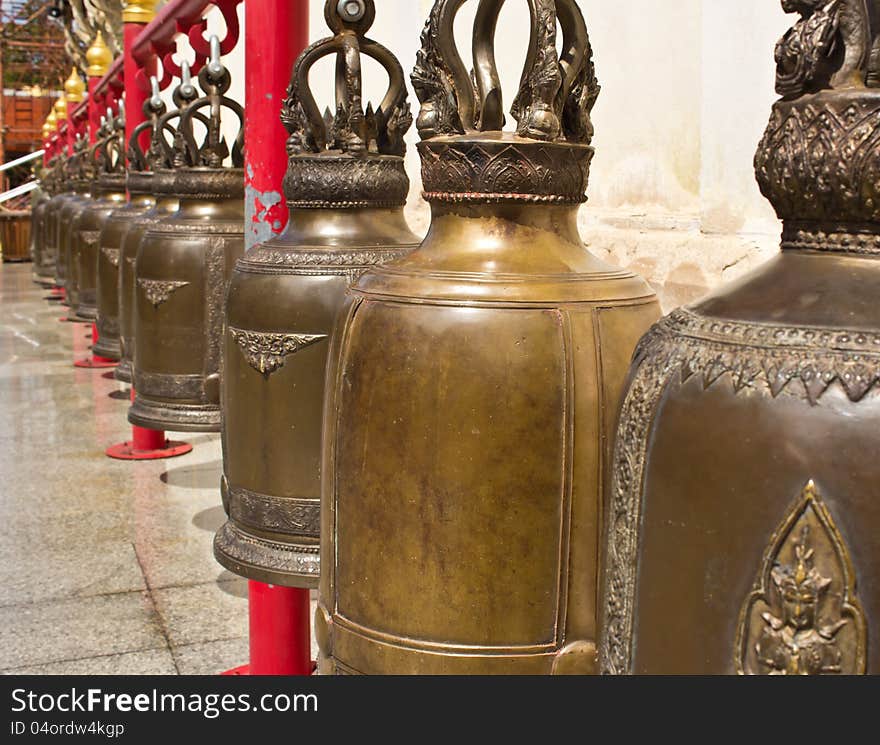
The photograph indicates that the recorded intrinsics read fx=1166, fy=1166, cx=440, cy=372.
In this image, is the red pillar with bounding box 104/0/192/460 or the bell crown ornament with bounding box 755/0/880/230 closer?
the bell crown ornament with bounding box 755/0/880/230

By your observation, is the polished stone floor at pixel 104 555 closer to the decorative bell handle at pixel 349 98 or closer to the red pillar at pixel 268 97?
the red pillar at pixel 268 97

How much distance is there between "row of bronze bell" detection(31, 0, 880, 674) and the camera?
3.16 ft

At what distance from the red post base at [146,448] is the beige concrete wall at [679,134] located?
2725 millimetres

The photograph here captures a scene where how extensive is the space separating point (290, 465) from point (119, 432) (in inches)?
160

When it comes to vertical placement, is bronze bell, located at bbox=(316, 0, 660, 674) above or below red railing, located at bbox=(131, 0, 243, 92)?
below

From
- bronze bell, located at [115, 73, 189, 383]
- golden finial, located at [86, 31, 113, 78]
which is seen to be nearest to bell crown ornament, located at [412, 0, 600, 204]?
bronze bell, located at [115, 73, 189, 383]

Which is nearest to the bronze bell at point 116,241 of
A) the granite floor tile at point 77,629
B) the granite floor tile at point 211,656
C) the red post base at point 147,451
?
the red post base at point 147,451

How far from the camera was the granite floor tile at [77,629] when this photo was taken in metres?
3.20

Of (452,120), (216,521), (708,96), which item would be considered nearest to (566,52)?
(452,120)

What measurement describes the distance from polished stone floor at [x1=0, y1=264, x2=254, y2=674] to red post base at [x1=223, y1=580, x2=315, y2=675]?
47 centimetres

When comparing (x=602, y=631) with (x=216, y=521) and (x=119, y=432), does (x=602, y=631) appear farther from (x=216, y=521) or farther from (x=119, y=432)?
(x=119, y=432)

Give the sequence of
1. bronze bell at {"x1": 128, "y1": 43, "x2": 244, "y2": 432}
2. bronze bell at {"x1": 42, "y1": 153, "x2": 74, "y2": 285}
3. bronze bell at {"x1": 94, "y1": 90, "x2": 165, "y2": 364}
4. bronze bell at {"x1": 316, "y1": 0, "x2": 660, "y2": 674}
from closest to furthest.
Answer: bronze bell at {"x1": 316, "y1": 0, "x2": 660, "y2": 674}
bronze bell at {"x1": 128, "y1": 43, "x2": 244, "y2": 432}
bronze bell at {"x1": 94, "y1": 90, "x2": 165, "y2": 364}
bronze bell at {"x1": 42, "y1": 153, "x2": 74, "y2": 285}

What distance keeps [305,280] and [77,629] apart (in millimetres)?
1738

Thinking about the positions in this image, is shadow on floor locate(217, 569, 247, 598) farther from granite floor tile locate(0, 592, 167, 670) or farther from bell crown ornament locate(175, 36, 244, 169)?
bell crown ornament locate(175, 36, 244, 169)
